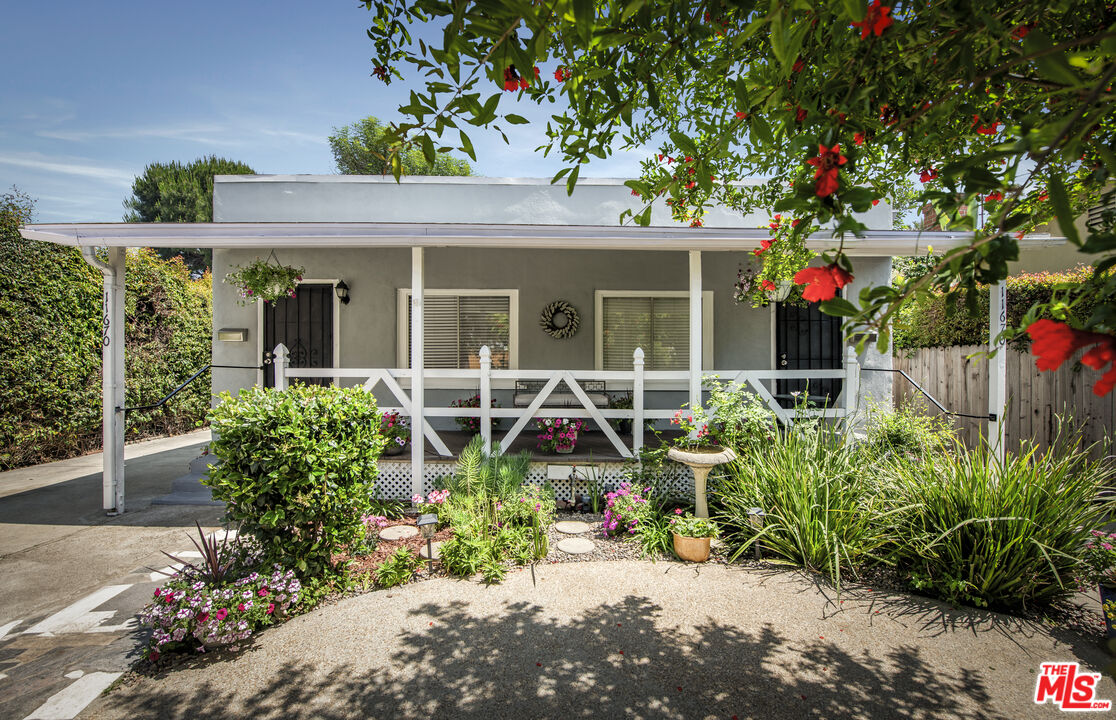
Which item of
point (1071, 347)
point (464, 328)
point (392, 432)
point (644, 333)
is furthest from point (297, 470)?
point (644, 333)

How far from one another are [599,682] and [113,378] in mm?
5626

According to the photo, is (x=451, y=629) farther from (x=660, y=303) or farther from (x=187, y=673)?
(x=660, y=303)

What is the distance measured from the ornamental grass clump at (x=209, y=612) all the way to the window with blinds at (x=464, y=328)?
4.68 metres

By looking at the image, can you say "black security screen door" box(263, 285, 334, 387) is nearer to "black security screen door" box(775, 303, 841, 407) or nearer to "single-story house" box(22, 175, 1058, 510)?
"single-story house" box(22, 175, 1058, 510)

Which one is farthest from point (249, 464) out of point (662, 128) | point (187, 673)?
point (662, 128)

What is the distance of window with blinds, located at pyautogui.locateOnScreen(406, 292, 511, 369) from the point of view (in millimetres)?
7535

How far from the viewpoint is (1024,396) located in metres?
5.82

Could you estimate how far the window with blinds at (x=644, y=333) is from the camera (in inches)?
295

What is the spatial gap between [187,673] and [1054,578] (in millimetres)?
Answer: 5183

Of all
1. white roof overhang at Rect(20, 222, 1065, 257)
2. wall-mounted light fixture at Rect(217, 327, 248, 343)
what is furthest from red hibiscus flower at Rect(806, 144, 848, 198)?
wall-mounted light fixture at Rect(217, 327, 248, 343)

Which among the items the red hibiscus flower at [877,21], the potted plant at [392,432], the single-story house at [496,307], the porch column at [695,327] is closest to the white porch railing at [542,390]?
the porch column at [695,327]

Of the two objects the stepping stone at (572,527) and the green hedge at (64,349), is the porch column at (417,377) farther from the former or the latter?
the green hedge at (64,349)

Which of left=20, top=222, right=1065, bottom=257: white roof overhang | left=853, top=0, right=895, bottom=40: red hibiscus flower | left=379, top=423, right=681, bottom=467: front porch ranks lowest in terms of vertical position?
left=379, top=423, right=681, bottom=467: front porch

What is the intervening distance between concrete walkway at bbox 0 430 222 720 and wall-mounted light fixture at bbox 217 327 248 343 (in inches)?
76.5
